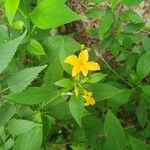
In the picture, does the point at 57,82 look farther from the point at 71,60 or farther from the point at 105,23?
the point at 105,23

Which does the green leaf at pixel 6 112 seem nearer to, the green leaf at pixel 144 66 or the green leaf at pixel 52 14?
the green leaf at pixel 52 14

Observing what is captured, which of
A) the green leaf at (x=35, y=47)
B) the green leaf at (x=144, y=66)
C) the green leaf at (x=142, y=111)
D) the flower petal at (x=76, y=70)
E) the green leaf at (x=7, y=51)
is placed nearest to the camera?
the green leaf at (x=7, y=51)

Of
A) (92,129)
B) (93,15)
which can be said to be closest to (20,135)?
(92,129)

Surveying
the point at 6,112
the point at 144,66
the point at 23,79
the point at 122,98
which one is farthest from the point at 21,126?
the point at 144,66

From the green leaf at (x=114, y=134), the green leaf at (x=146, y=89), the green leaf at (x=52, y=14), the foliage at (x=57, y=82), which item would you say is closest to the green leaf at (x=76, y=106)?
the foliage at (x=57, y=82)

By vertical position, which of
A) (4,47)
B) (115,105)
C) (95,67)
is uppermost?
(4,47)

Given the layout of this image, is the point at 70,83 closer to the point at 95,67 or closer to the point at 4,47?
the point at 95,67

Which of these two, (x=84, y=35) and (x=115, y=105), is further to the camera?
(x=84, y=35)
